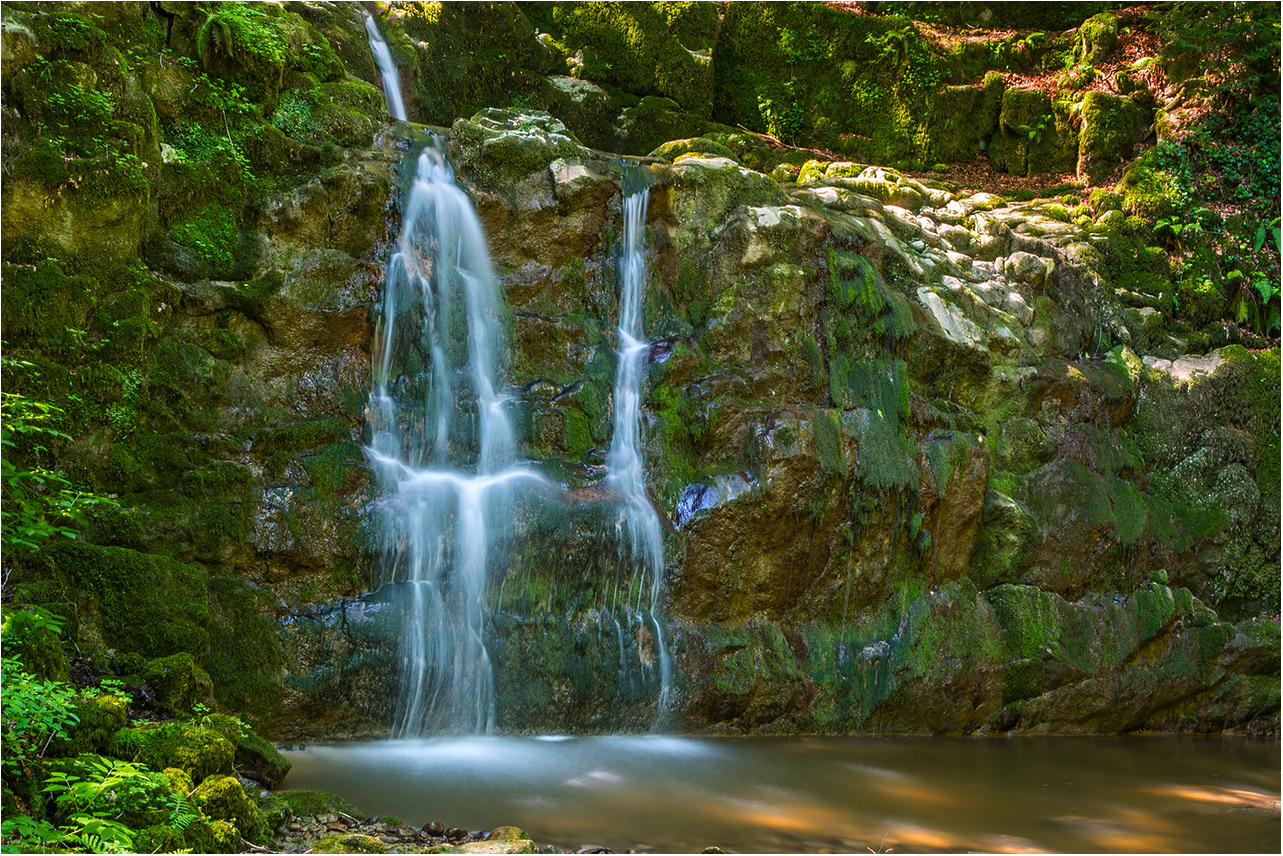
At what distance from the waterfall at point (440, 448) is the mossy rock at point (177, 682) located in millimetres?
1810

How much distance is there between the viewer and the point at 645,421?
891 cm

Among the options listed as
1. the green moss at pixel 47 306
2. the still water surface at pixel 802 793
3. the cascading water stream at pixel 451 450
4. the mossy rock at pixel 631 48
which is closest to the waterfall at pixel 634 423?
the cascading water stream at pixel 451 450

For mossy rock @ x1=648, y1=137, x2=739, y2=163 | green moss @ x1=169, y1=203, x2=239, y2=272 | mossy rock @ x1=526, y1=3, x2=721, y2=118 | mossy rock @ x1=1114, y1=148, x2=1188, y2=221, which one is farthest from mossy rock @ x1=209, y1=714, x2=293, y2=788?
mossy rock @ x1=1114, y1=148, x2=1188, y2=221

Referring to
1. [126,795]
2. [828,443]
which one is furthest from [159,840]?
[828,443]

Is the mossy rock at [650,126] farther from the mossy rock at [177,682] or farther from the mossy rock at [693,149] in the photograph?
the mossy rock at [177,682]

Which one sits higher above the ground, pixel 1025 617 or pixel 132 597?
pixel 1025 617

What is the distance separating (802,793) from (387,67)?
9675mm

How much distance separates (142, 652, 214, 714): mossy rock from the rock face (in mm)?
37

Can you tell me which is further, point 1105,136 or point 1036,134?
point 1036,134

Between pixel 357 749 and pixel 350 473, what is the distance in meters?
2.18

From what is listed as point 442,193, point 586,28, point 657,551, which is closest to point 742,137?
point 586,28

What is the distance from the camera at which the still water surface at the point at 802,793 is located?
564 cm

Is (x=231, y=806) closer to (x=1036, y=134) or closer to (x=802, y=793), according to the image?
(x=802, y=793)

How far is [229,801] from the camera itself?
4.23m
